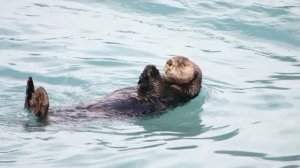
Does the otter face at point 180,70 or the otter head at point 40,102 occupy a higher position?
the otter face at point 180,70

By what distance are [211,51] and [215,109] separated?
2449 mm

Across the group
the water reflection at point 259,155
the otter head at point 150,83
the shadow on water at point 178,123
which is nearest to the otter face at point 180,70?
the otter head at point 150,83

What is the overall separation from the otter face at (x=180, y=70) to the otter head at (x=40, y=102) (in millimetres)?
1415

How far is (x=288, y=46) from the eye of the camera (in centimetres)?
888

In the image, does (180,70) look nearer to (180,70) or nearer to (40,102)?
(180,70)

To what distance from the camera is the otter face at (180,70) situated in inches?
230

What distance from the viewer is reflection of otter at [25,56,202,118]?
5.46 metres

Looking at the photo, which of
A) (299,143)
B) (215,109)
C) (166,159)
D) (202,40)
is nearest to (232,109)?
(215,109)

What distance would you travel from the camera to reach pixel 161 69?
7594mm

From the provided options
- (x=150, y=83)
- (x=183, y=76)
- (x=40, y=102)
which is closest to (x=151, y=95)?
(x=150, y=83)

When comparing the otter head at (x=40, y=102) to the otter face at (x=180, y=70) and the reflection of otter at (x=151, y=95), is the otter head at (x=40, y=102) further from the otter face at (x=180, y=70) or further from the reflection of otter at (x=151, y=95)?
the otter face at (x=180, y=70)

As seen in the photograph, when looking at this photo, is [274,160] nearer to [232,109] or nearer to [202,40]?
[232,109]

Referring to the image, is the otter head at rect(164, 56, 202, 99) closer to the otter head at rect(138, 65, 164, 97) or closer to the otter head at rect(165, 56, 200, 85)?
the otter head at rect(165, 56, 200, 85)

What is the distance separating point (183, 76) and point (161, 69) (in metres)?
1.72
